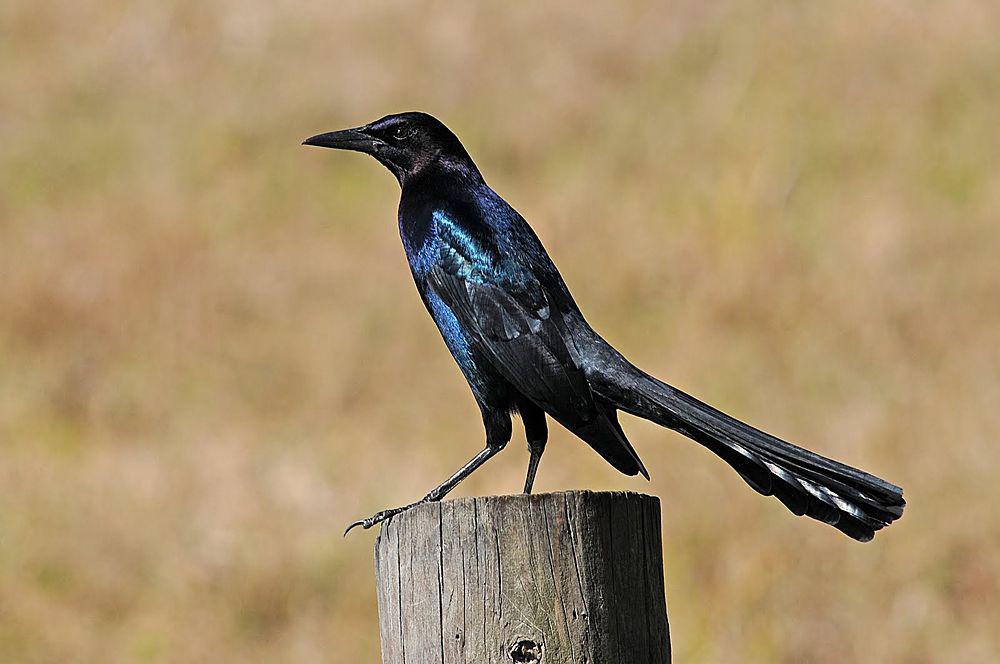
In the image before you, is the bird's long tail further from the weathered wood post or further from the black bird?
Result: the weathered wood post

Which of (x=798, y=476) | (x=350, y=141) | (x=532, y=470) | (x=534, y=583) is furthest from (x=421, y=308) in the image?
(x=534, y=583)

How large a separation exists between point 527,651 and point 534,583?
13 cm

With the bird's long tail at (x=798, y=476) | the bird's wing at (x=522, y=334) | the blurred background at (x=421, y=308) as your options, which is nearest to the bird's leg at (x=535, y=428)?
the bird's wing at (x=522, y=334)

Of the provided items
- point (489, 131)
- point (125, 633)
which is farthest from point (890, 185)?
point (125, 633)

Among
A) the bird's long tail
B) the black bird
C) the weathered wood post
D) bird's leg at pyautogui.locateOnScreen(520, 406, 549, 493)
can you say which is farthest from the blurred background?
the weathered wood post

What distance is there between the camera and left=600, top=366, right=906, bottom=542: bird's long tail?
289 cm

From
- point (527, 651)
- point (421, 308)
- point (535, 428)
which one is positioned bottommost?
point (527, 651)

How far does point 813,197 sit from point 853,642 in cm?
536

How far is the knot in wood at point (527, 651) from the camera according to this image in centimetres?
252

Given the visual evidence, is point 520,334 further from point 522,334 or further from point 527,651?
point 527,651

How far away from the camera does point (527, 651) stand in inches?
99.3

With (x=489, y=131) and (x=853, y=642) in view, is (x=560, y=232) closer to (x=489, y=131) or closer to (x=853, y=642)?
(x=489, y=131)

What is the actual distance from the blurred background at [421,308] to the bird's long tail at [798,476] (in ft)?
12.2

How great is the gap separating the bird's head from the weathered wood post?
5.48 feet
